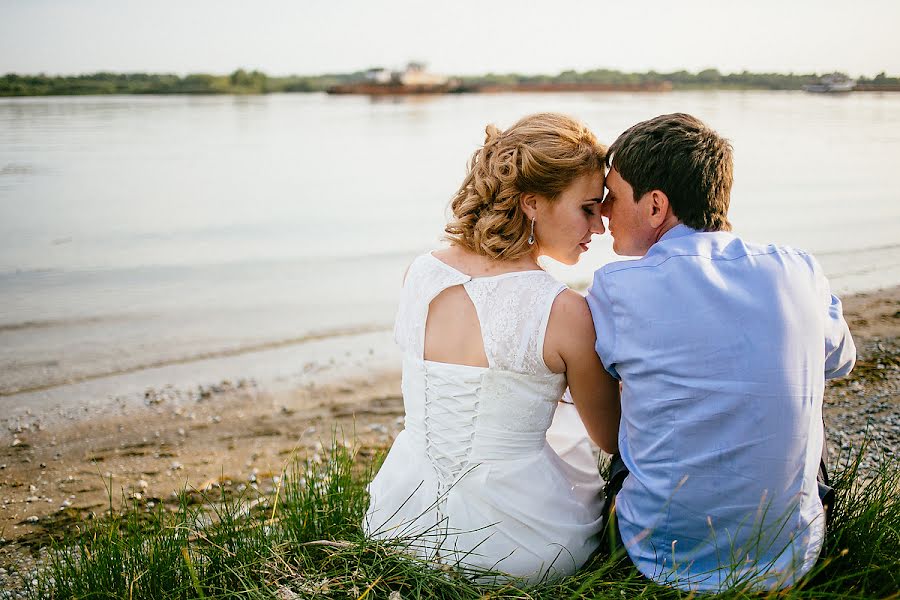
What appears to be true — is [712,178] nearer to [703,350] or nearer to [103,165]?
[703,350]

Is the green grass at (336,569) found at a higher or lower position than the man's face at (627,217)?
lower

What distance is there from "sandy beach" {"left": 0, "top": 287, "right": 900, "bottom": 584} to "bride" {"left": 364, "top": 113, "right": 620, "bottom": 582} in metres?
1.44

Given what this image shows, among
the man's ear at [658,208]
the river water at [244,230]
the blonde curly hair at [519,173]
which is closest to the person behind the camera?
the man's ear at [658,208]

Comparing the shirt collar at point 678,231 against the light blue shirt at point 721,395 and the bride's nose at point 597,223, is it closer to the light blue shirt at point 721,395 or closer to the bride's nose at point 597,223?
the light blue shirt at point 721,395

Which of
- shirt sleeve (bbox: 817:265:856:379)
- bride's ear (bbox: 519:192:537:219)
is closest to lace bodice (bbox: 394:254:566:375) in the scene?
bride's ear (bbox: 519:192:537:219)

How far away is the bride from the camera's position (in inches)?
94.7

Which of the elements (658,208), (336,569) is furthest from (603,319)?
(336,569)

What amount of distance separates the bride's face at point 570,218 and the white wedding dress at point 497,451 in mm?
257

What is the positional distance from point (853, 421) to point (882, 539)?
2.55 metres

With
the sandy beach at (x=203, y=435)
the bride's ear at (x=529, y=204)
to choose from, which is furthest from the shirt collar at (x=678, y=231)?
the sandy beach at (x=203, y=435)

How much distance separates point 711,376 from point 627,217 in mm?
710

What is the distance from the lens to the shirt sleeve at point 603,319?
220 centimetres

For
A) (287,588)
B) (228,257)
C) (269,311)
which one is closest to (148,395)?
(269,311)

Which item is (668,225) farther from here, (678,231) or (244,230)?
(244,230)
